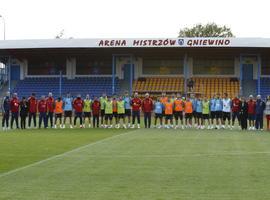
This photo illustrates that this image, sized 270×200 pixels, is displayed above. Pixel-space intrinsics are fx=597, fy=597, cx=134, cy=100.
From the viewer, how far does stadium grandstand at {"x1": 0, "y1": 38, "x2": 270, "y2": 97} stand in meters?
49.6

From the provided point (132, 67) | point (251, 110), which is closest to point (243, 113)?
point (251, 110)

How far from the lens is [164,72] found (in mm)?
54656

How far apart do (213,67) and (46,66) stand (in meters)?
15.7

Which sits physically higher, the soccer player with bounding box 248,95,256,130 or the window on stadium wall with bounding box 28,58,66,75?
the window on stadium wall with bounding box 28,58,66,75

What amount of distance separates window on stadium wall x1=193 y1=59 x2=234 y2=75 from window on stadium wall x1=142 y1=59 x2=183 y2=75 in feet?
4.99

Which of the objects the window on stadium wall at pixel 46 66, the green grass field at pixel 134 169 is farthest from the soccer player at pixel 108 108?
the window on stadium wall at pixel 46 66

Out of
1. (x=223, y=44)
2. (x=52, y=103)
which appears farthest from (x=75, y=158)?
(x=223, y=44)

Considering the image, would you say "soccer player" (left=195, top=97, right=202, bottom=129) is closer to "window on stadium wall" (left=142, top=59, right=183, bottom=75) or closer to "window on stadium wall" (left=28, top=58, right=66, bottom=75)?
"window on stadium wall" (left=142, top=59, right=183, bottom=75)

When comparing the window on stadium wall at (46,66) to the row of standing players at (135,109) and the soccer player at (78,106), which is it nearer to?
the row of standing players at (135,109)

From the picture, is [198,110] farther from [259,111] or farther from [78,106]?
[78,106]

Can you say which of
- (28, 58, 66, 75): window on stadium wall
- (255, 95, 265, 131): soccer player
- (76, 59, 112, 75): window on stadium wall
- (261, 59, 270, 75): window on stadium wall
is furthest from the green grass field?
(28, 58, 66, 75): window on stadium wall

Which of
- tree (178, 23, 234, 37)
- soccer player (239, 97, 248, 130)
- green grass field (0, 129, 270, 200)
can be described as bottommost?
green grass field (0, 129, 270, 200)

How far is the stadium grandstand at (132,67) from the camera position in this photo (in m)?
49.6

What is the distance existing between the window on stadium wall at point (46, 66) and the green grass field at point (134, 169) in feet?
112
